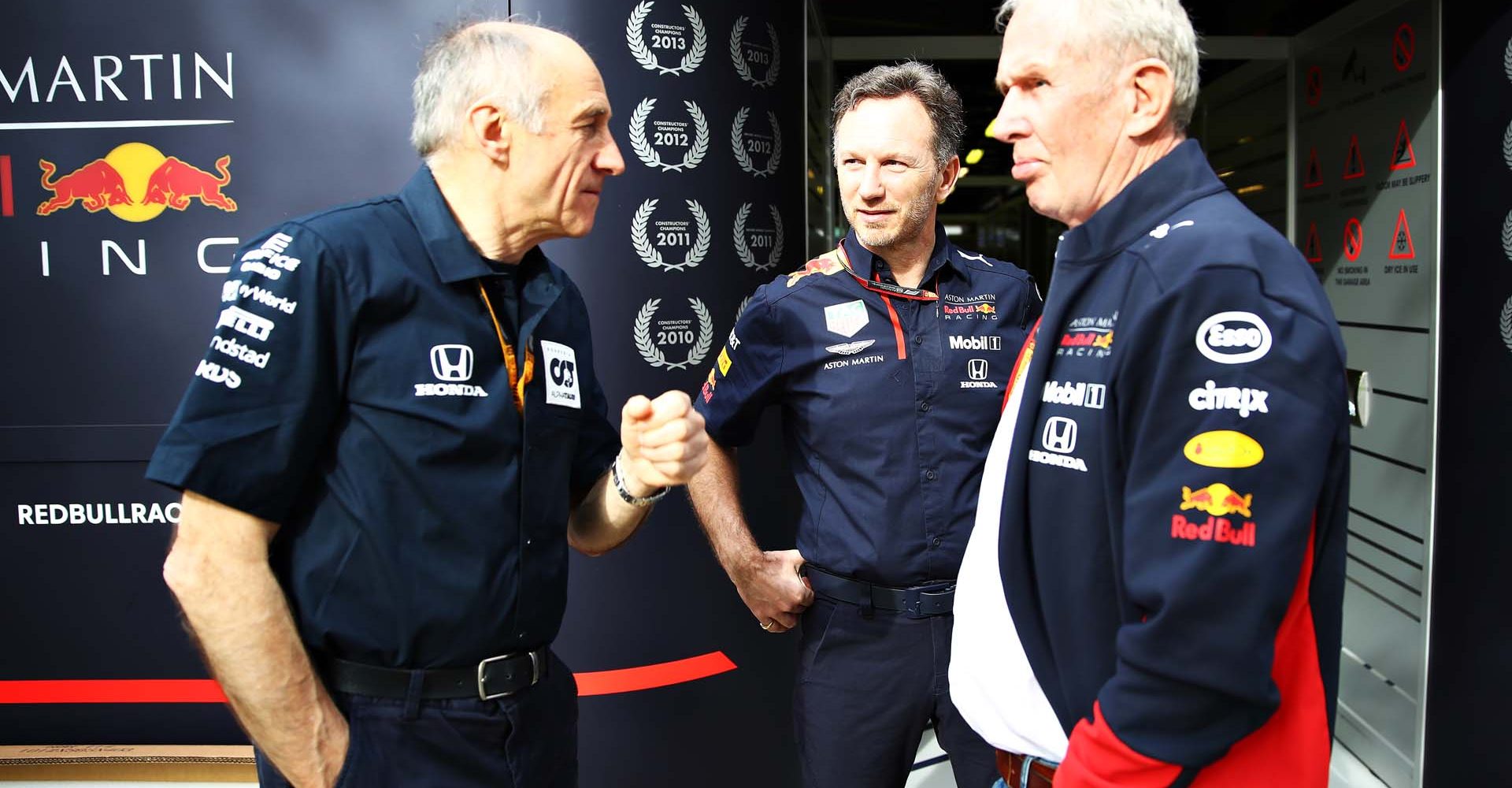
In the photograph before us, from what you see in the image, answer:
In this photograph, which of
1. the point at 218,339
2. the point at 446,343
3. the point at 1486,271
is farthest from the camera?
the point at 1486,271

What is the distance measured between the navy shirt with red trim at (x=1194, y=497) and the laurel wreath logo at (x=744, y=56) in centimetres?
196

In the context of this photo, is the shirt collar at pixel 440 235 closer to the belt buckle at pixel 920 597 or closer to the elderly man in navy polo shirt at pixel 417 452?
the elderly man in navy polo shirt at pixel 417 452

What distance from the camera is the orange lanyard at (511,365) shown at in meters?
1.50

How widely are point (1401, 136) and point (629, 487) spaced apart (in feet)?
8.73

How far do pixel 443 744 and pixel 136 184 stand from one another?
2418mm

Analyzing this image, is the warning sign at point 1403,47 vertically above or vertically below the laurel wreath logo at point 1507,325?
above

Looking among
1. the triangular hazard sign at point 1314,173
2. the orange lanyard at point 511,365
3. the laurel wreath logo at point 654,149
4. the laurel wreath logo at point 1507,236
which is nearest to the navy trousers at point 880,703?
the orange lanyard at point 511,365

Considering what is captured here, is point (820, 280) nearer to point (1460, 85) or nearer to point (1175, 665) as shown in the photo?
point (1175, 665)

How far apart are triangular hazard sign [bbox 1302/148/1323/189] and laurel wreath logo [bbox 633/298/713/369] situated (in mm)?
2236

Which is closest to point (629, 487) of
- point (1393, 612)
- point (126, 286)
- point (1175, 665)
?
point (1175, 665)

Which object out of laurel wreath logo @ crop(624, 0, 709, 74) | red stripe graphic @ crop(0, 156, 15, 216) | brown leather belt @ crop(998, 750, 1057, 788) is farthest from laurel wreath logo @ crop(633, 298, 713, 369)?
red stripe graphic @ crop(0, 156, 15, 216)

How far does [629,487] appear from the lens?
66.7 inches

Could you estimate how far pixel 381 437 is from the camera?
1385 millimetres

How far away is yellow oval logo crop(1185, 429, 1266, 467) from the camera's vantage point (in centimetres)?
100
